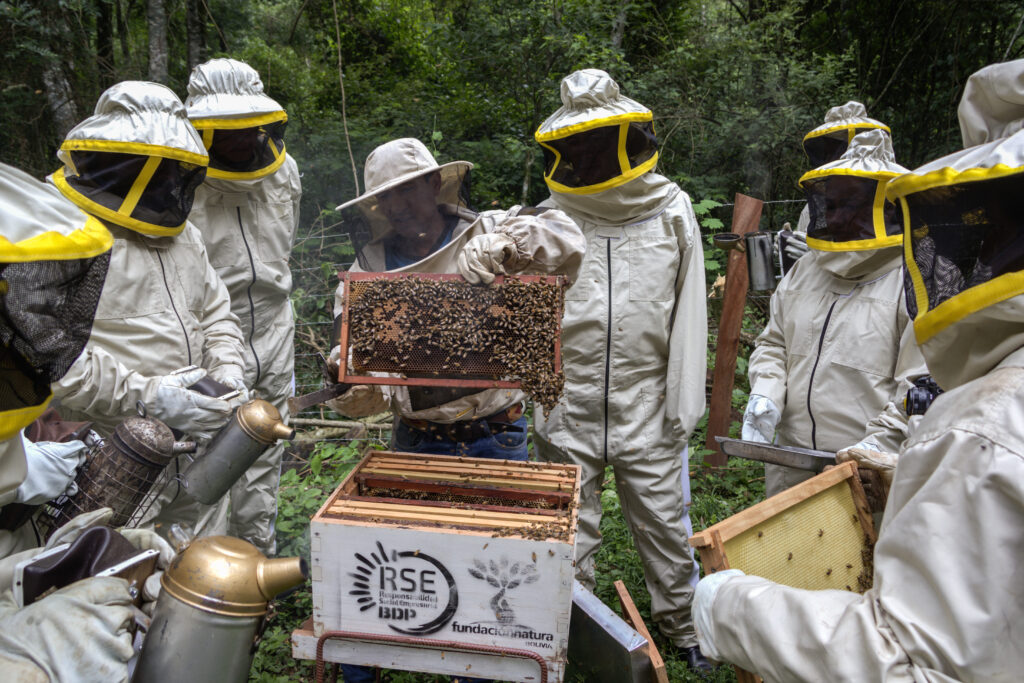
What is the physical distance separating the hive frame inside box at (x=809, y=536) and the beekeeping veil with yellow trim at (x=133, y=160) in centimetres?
271

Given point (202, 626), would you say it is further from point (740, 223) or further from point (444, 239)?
point (740, 223)

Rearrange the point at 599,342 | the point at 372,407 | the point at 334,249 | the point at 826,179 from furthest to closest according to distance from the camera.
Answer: the point at 334,249
the point at 599,342
the point at 826,179
the point at 372,407

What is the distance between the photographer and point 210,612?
140 cm

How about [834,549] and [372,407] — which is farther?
[372,407]

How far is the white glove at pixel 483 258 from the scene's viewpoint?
232 centimetres

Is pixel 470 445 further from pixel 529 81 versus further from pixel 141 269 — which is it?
pixel 529 81

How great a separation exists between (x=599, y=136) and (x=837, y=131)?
3.41m

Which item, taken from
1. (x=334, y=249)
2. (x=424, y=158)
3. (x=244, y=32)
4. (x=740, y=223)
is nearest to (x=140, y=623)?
(x=424, y=158)

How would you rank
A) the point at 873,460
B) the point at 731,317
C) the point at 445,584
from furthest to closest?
the point at 731,317 < the point at 873,460 < the point at 445,584

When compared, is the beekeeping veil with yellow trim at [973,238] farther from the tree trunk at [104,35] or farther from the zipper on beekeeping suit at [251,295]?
the tree trunk at [104,35]

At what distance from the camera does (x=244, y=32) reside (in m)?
9.67

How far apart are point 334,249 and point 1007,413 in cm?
706

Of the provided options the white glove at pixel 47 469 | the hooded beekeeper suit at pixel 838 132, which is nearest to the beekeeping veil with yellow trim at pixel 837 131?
the hooded beekeeper suit at pixel 838 132

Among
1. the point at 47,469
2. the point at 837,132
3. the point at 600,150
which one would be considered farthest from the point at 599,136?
the point at 837,132
